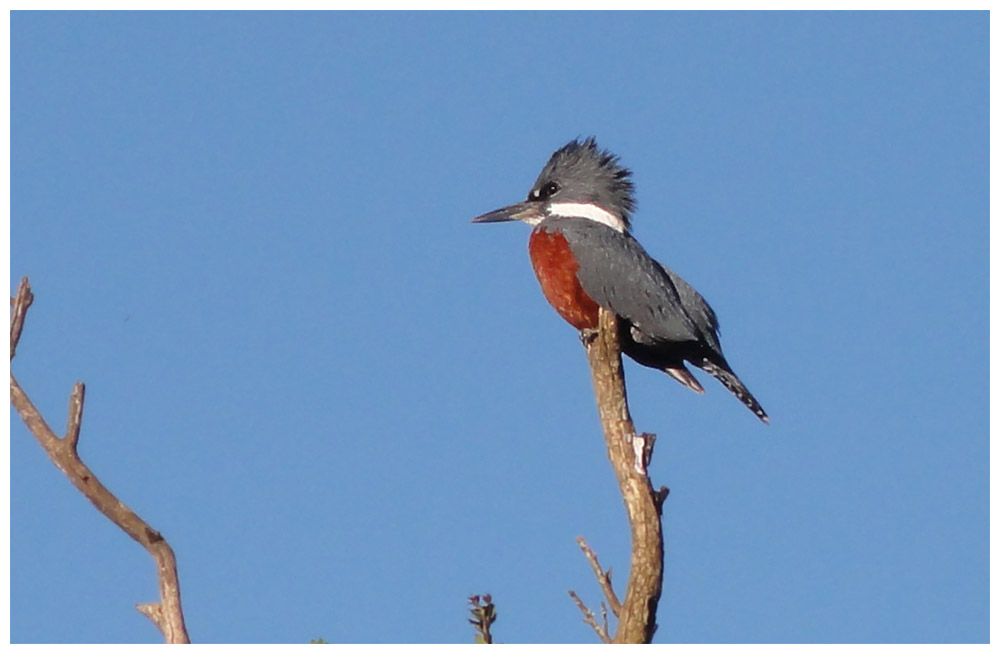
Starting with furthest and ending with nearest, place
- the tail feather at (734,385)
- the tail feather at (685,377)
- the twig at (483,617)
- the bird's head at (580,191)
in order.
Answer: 1. the bird's head at (580,191)
2. the tail feather at (685,377)
3. the tail feather at (734,385)
4. the twig at (483,617)

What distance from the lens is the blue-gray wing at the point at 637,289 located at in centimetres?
852

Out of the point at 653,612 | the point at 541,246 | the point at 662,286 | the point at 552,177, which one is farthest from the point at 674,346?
the point at 653,612

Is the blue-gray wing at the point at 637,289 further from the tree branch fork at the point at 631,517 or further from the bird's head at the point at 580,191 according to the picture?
the tree branch fork at the point at 631,517

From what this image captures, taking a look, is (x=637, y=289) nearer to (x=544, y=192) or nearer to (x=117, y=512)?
(x=544, y=192)

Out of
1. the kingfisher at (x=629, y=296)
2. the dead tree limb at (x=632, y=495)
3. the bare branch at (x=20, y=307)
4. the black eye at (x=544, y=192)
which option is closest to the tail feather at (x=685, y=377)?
the kingfisher at (x=629, y=296)

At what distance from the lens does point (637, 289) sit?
856 centimetres

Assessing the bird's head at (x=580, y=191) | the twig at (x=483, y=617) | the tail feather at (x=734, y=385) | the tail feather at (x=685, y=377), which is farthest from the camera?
the bird's head at (x=580, y=191)

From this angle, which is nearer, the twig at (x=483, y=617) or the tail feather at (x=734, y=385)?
the twig at (x=483, y=617)

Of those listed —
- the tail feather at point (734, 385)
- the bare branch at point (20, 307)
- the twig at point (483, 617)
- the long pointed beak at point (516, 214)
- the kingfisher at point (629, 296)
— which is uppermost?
the long pointed beak at point (516, 214)

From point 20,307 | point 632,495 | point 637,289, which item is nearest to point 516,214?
point 637,289

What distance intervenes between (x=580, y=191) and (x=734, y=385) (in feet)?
6.09

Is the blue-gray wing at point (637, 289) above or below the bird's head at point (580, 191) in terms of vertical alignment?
below

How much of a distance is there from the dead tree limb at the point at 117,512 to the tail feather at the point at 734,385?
421 centimetres

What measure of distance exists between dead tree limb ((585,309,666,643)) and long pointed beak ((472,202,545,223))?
3.04 meters
